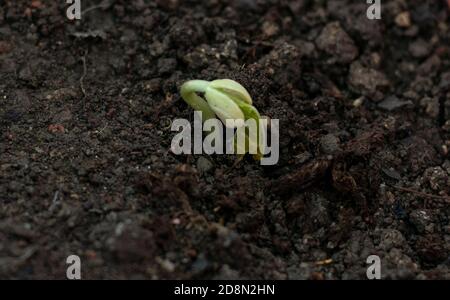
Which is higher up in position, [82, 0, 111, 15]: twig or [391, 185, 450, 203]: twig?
[82, 0, 111, 15]: twig

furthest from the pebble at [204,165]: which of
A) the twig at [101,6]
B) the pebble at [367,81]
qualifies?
the twig at [101,6]

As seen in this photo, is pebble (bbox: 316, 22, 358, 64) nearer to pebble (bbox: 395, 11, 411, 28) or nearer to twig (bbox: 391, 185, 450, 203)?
pebble (bbox: 395, 11, 411, 28)

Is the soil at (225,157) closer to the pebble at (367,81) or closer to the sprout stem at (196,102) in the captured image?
the pebble at (367,81)

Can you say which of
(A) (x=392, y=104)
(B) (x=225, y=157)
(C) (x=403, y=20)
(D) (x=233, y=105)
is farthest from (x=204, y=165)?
(C) (x=403, y=20)

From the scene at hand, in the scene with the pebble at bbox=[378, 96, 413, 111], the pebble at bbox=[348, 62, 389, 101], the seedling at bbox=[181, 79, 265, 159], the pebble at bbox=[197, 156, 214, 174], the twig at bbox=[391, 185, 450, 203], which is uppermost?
the pebble at bbox=[348, 62, 389, 101]

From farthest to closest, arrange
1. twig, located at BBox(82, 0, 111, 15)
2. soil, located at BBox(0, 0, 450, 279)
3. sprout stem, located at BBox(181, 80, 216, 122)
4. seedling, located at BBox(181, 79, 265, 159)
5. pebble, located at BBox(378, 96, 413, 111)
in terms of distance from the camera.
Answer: twig, located at BBox(82, 0, 111, 15) → pebble, located at BBox(378, 96, 413, 111) → sprout stem, located at BBox(181, 80, 216, 122) → seedling, located at BBox(181, 79, 265, 159) → soil, located at BBox(0, 0, 450, 279)

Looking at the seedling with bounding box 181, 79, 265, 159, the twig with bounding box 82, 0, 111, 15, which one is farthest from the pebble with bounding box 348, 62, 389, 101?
the twig with bounding box 82, 0, 111, 15
